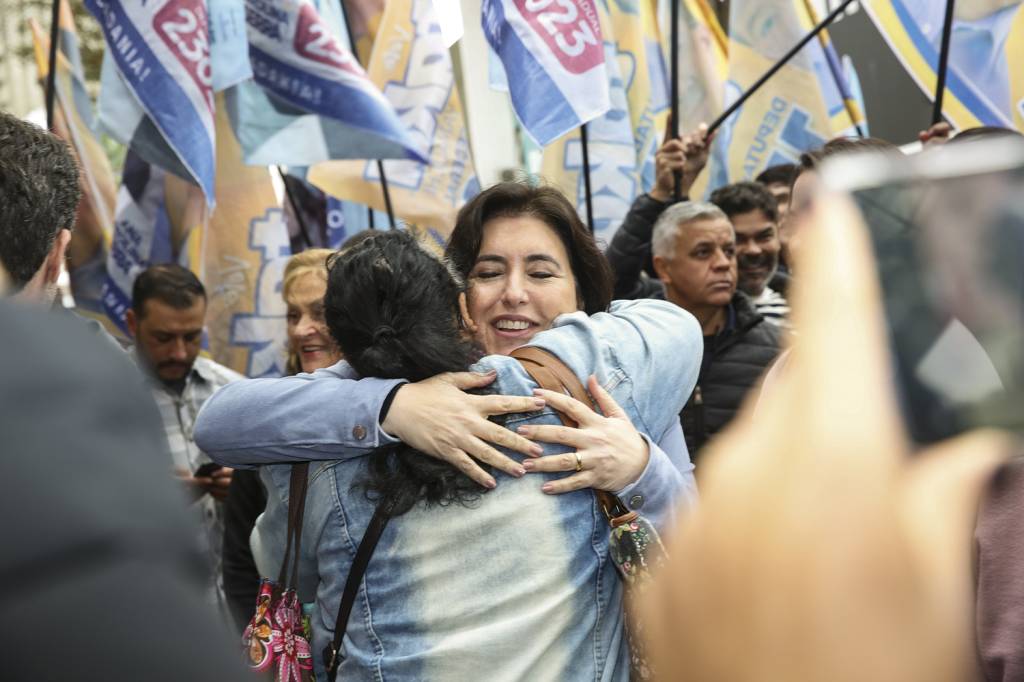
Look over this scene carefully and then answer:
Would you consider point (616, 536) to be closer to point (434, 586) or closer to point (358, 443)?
point (434, 586)

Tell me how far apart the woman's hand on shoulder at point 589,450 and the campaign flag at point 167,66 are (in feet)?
8.29

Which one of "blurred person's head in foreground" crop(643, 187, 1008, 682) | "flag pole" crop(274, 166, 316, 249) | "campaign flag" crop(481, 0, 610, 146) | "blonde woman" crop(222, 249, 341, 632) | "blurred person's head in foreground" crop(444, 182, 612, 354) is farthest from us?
"flag pole" crop(274, 166, 316, 249)

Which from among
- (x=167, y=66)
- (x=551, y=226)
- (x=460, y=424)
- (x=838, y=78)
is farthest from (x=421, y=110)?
(x=460, y=424)

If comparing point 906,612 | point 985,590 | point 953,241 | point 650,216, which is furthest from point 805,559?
point 650,216

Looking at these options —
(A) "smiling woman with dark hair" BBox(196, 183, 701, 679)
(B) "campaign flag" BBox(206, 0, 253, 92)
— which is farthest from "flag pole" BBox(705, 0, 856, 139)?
(A) "smiling woman with dark hair" BBox(196, 183, 701, 679)

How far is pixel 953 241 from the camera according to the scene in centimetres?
61

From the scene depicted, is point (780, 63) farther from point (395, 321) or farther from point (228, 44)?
point (395, 321)

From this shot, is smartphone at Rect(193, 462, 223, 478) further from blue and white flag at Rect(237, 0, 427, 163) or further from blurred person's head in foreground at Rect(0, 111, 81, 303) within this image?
blurred person's head in foreground at Rect(0, 111, 81, 303)

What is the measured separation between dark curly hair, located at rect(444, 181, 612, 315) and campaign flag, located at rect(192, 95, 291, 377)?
2240 millimetres

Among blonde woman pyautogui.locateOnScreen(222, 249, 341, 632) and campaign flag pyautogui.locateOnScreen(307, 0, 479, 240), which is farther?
campaign flag pyautogui.locateOnScreen(307, 0, 479, 240)

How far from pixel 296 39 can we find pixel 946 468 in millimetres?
3892

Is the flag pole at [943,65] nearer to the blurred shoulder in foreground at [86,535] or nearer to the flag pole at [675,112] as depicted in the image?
the flag pole at [675,112]

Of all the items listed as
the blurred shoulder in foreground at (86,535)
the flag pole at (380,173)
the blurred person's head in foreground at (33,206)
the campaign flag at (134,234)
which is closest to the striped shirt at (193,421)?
Answer: the campaign flag at (134,234)

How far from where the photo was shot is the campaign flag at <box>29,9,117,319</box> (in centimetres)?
453
